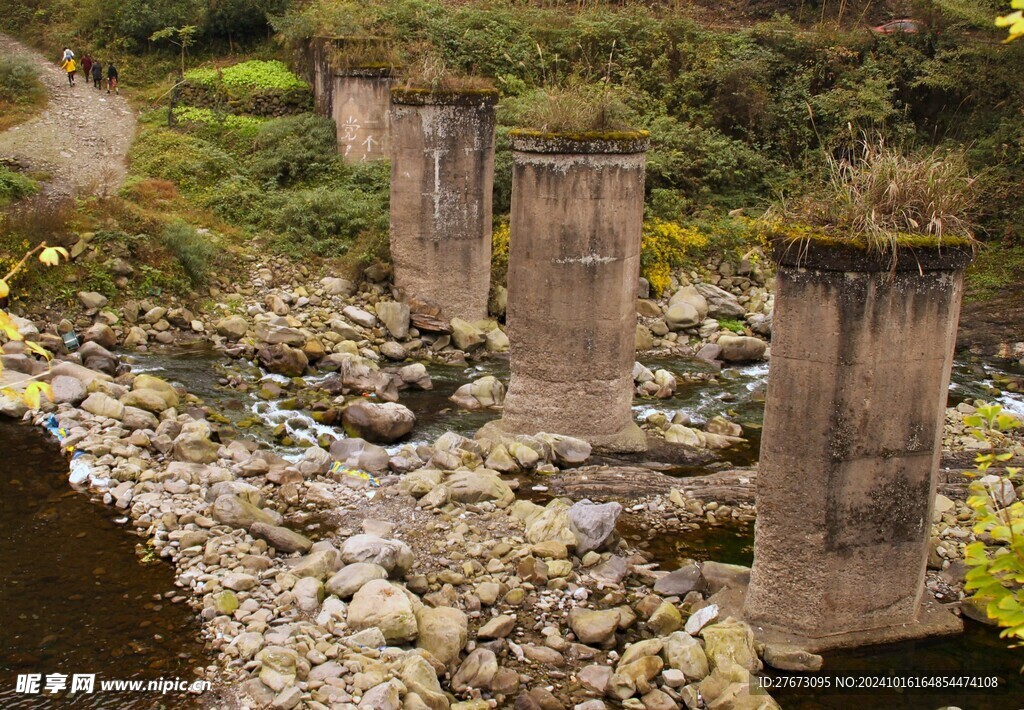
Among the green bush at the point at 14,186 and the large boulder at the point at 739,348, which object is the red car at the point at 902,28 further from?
the green bush at the point at 14,186

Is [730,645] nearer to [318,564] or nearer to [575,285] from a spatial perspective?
[318,564]

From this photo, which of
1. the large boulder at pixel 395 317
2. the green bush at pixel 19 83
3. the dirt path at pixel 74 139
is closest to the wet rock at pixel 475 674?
the large boulder at pixel 395 317

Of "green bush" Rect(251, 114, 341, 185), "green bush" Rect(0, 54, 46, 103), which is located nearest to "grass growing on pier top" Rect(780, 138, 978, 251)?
"green bush" Rect(251, 114, 341, 185)

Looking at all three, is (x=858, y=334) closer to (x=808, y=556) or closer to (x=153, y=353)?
(x=808, y=556)

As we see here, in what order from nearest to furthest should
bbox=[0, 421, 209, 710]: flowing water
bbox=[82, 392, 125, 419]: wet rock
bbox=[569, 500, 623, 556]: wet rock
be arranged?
bbox=[0, 421, 209, 710]: flowing water → bbox=[569, 500, 623, 556]: wet rock → bbox=[82, 392, 125, 419]: wet rock

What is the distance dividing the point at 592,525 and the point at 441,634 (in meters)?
2.39

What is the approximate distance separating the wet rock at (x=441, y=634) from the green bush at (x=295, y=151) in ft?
49.8

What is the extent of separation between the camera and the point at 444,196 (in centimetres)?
1758

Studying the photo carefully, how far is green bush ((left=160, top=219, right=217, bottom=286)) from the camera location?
683 inches

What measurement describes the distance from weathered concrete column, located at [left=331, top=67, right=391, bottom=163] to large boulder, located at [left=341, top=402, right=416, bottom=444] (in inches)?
383

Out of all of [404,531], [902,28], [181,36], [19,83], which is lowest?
[404,531]

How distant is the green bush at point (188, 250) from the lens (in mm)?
17359

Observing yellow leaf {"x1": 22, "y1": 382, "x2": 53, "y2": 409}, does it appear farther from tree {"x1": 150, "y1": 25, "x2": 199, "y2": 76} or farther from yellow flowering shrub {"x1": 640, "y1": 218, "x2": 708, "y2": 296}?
tree {"x1": 150, "y1": 25, "x2": 199, "y2": 76}

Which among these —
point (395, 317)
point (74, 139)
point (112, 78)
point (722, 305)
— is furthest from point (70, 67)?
point (722, 305)
